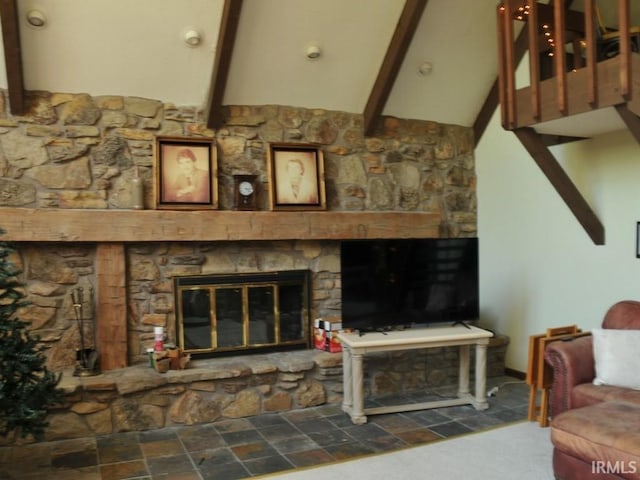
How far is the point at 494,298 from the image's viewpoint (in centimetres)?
521

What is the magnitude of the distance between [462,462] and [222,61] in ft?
10.3

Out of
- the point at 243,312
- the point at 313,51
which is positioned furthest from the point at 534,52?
the point at 243,312

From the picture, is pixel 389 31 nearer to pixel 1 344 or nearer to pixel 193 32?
pixel 193 32

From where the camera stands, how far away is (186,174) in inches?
169

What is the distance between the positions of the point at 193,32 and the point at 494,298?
11.7 ft

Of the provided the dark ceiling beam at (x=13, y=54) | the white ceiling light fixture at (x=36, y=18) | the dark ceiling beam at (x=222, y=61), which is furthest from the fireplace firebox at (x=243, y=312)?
the white ceiling light fixture at (x=36, y=18)

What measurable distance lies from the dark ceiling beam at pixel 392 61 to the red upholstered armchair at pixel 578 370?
7.83 feet

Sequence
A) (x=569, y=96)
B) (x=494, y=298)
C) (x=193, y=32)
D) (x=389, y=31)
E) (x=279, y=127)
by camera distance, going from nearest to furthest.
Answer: (x=569, y=96) → (x=193, y=32) → (x=389, y=31) → (x=279, y=127) → (x=494, y=298)

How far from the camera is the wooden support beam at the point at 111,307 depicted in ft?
13.3

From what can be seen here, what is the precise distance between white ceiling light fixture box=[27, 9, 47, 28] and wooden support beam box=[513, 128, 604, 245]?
3.24 m

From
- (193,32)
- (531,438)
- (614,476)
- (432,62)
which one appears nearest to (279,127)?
(193,32)

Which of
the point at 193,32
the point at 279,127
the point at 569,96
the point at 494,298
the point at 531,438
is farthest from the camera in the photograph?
the point at 494,298

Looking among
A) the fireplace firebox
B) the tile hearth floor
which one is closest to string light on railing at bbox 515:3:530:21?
the fireplace firebox

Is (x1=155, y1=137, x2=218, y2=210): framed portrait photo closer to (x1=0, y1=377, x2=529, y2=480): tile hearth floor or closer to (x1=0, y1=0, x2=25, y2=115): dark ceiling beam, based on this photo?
(x1=0, y1=0, x2=25, y2=115): dark ceiling beam
